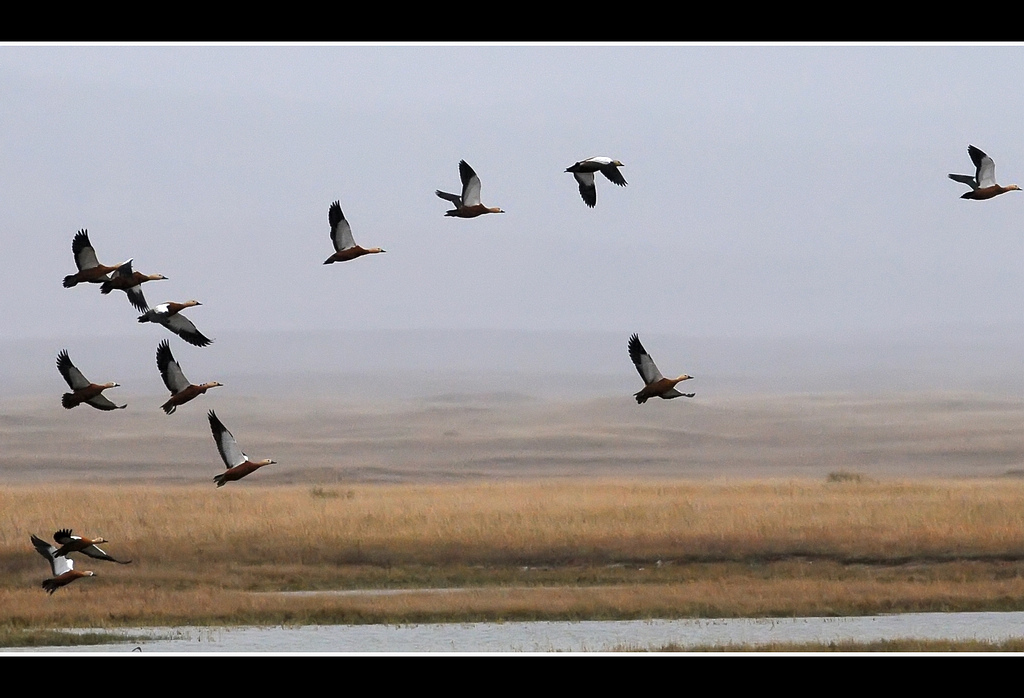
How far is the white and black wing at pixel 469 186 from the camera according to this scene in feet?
77.0

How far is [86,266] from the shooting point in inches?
893

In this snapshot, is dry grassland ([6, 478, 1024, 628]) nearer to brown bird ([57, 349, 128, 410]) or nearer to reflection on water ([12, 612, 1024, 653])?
reflection on water ([12, 612, 1024, 653])

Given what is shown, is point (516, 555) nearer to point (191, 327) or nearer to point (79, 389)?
point (191, 327)

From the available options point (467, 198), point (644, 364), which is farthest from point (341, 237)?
point (644, 364)

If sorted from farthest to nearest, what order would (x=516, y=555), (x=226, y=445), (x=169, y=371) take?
(x=516, y=555)
(x=169, y=371)
(x=226, y=445)

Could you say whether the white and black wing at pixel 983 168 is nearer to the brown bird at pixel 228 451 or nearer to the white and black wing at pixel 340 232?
the white and black wing at pixel 340 232

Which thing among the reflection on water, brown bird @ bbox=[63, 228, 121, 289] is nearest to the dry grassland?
the reflection on water

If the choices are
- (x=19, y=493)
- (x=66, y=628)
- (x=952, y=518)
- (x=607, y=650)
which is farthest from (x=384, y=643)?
(x=19, y=493)

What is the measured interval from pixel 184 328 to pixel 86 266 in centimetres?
174

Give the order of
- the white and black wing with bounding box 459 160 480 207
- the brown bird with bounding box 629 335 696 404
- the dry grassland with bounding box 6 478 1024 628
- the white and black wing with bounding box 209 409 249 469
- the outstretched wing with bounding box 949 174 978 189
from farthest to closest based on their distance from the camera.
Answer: the dry grassland with bounding box 6 478 1024 628 → the white and black wing with bounding box 459 160 480 207 → the outstretched wing with bounding box 949 174 978 189 → the brown bird with bounding box 629 335 696 404 → the white and black wing with bounding box 209 409 249 469

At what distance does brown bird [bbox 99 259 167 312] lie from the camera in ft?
74.1

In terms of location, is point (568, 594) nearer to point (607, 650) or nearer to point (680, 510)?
point (607, 650)

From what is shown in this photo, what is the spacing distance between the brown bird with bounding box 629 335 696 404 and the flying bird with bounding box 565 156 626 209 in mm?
2521

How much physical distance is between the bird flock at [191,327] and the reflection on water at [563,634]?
289cm
